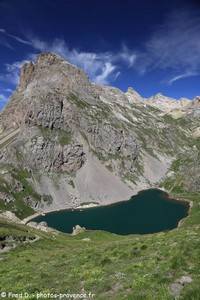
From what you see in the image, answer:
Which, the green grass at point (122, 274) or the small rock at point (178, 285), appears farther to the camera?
the green grass at point (122, 274)

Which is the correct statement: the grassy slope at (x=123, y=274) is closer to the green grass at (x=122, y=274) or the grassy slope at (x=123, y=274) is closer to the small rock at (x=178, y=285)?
the green grass at (x=122, y=274)

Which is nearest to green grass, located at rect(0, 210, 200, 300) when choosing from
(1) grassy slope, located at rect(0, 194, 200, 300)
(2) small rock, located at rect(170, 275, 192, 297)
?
(1) grassy slope, located at rect(0, 194, 200, 300)

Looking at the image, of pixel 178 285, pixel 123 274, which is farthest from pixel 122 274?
pixel 178 285

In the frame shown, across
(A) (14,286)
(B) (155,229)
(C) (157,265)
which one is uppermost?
(C) (157,265)

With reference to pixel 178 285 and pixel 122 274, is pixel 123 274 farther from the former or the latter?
pixel 178 285

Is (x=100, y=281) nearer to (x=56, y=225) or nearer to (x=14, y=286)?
(x=14, y=286)

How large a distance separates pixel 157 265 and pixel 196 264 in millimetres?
2636

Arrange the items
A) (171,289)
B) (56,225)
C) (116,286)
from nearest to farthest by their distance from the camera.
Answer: (171,289) → (116,286) → (56,225)

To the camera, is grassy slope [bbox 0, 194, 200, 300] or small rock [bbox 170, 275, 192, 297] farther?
grassy slope [bbox 0, 194, 200, 300]

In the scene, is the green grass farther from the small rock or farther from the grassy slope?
the small rock

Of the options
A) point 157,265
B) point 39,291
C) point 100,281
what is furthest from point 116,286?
point 39,291

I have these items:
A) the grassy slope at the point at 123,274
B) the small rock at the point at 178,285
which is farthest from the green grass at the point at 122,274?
the small rock at the point at 178,285

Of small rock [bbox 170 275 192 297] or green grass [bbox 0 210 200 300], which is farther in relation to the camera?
green grass [bbox 0 210 200 300]

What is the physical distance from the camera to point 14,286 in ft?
82.2
